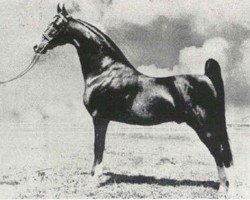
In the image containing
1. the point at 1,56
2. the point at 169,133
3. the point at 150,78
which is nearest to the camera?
the point at 150,78

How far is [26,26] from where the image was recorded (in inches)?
207

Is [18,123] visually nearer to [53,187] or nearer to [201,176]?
[53,187]

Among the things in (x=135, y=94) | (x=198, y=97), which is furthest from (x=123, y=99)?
(x=198, y=97)

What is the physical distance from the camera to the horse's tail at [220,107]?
13.8ft

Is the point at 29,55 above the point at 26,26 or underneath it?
underneath

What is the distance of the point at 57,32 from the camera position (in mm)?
4535

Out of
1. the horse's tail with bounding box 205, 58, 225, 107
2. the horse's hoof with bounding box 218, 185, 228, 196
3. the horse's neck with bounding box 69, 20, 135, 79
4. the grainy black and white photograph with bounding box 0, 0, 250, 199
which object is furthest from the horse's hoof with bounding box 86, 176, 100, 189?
the horse's tail with bounding box 205, 58, 225, 107

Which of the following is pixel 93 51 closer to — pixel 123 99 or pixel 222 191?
pixel 123 99

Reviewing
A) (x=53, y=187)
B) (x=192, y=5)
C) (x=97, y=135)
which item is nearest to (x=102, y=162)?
(x=97, y=135)

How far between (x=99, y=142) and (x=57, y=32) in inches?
47.5

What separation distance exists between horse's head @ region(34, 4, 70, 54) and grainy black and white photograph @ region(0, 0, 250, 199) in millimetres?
10

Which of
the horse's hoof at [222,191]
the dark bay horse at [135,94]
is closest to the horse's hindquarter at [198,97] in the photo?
the dark bay horse at [135,94]

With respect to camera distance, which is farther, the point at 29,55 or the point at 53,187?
the point at 29,55

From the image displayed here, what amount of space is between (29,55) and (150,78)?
1654 millimetres
